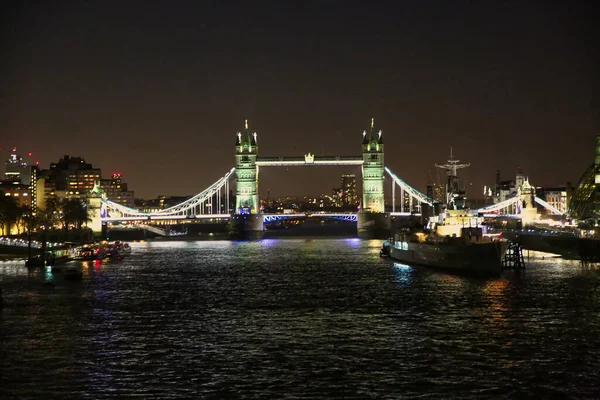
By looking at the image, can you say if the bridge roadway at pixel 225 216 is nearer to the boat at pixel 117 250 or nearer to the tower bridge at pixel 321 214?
the tower bridge at pixel 321 214

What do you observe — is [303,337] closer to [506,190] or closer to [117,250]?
[117,250]

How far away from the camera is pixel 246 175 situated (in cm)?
14662

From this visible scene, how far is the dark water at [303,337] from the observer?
25438 millimetres

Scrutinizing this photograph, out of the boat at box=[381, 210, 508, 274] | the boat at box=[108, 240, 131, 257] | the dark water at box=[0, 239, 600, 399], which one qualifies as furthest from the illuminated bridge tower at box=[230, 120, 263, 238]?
the dark water at box=[0, 239, 600, 399]

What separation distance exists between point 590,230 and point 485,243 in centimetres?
2588

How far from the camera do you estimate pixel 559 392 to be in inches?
959

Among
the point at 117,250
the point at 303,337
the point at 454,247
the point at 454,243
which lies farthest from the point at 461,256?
the point at 117,250

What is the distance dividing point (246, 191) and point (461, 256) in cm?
8648

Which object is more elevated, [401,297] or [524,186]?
[524,186]

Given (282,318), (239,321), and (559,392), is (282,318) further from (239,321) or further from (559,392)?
(559,392)

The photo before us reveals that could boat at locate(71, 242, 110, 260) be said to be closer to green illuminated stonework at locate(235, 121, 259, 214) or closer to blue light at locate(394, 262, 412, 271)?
blue light at locate(394, 262, 412, 271)

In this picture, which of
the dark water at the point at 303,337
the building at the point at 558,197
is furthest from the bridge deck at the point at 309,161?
the dark water at the point at 303,337

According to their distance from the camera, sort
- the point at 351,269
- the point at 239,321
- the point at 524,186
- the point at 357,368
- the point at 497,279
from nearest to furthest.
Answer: the point at 357,368 → the point at 239,321 → the point at 497,279 → the point at 351,269 → the point at 524,186

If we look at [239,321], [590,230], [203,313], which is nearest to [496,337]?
[239,321]
